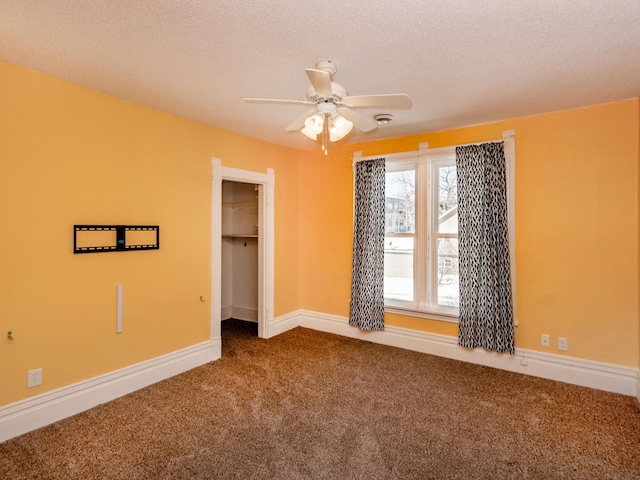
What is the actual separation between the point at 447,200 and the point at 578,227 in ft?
4.14

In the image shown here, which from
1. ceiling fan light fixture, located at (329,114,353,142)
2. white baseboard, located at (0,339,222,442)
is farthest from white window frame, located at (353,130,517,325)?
white baseboard, located at (0,339,222,442)

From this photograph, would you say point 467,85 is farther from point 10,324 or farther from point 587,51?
point 10,324

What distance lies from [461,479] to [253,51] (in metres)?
2.92

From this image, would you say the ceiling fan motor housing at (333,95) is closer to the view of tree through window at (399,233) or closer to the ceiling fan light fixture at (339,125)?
the ceiling fan light fixture at (339,125)

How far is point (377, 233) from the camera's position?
4207 millimetres

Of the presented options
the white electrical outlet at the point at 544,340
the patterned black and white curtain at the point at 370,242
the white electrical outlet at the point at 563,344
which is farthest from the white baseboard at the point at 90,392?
the white electrical outlet at the point at 563,344

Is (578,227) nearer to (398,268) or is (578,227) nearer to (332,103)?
(398,268)

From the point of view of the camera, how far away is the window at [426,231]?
3891 millimetres

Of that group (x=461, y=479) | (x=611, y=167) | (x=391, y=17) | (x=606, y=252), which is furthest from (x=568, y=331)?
(x=391, y=17)

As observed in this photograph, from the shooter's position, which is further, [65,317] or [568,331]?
[568,331]

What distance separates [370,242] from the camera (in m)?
4.22

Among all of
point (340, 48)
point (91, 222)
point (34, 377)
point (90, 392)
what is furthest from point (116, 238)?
point (340, 48)

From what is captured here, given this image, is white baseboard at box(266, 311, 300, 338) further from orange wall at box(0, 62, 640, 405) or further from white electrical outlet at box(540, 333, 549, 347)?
white electrical outlet at box(540, 333, 549, 347)

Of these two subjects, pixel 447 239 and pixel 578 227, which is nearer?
pixel 578 227
